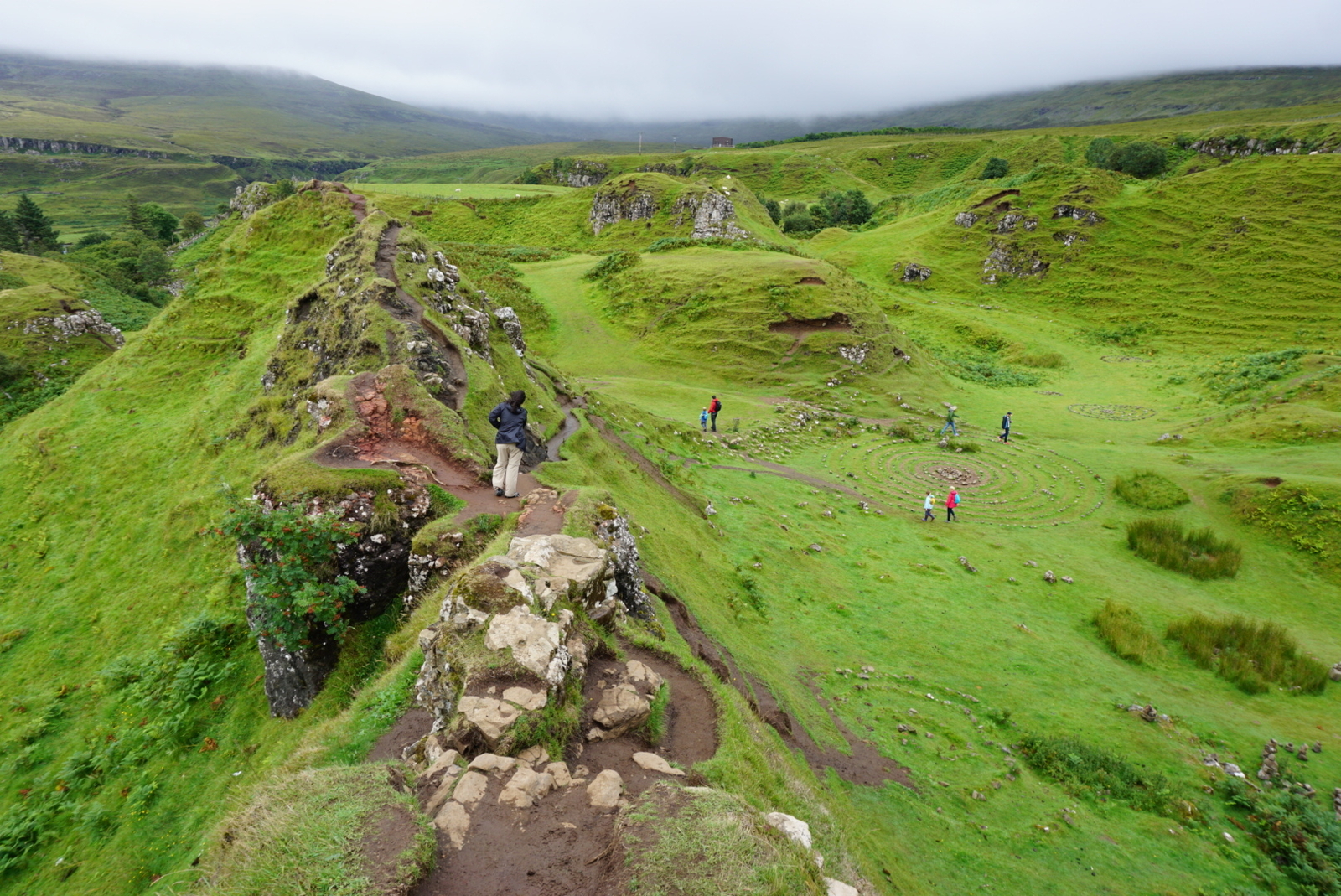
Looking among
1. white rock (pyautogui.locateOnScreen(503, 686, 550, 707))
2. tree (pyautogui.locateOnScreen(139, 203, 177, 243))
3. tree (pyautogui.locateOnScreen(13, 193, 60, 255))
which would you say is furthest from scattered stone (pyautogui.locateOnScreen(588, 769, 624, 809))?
tree (pyautogui.locateOnScreen(139, 203, 177, 243))

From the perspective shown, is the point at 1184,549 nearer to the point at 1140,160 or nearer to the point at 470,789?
the point at 470,789

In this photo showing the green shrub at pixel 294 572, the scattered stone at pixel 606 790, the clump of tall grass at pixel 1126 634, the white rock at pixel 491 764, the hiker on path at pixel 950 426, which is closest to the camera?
the scattered stone at pixel 606 790

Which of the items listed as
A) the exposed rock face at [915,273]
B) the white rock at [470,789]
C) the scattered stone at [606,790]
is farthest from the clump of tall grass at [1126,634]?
the exposed rock face at [915,273]

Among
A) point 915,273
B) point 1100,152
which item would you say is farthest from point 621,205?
point 1100,152

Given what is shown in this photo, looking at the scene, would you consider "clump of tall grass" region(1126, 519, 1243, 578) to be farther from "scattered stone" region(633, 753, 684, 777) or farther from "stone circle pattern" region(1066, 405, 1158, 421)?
"scattered stone" region(633, 753, 684, 777)

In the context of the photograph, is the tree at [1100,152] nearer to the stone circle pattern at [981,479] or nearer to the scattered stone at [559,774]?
the stone circle pattern at [981,479]

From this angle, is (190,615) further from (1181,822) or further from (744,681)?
(1181,822)

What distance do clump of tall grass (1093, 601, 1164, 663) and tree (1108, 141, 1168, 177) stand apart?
112944 mm

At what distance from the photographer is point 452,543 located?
39.7 ft

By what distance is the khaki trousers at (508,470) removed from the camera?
14.4 m

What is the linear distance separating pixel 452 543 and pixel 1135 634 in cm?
2337

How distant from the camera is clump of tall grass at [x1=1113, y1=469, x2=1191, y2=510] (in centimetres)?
2970

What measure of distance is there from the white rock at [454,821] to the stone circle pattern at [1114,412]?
52691 millimetres

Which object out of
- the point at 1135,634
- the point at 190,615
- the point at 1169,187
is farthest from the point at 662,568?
the point at 1169,187
